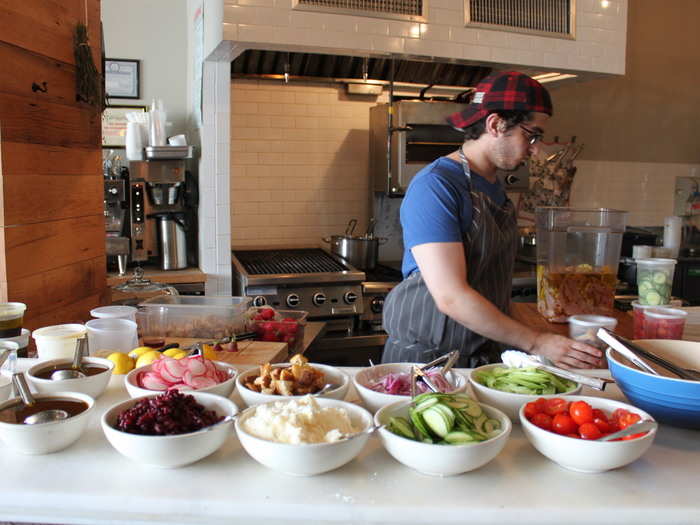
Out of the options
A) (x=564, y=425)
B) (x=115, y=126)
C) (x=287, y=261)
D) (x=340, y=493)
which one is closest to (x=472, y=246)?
(x=564, y=425)

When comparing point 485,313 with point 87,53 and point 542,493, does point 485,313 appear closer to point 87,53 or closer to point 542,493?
point 542,493

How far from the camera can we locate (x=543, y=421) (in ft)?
4.62

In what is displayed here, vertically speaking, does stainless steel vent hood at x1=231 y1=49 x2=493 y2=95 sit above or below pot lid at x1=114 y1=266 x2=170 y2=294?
above

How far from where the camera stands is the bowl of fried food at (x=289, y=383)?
1.55m

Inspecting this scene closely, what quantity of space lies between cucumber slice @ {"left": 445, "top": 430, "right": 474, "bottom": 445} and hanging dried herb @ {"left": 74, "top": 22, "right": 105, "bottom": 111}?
8.91 feet

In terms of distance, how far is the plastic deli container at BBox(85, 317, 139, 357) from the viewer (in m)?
2.31

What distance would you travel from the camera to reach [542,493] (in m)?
1.26

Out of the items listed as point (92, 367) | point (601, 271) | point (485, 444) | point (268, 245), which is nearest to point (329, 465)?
point (485, 444)

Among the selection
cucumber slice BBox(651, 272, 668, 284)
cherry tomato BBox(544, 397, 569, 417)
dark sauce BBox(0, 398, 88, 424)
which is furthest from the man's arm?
dark sauce BBox(0, 398, 88, 424)

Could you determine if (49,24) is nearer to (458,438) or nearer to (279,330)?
(279,330)

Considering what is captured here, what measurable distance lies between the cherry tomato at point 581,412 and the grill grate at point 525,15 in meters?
3.42

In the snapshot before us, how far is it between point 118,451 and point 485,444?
Answer: 2.54 ft

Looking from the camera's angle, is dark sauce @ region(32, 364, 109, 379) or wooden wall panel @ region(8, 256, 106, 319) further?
wooden wall panel @ region(8, 256, 106, 319)

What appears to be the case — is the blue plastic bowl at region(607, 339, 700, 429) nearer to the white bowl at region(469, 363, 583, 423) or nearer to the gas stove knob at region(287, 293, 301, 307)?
the white bowl at region(469, 363, 583, 423)
